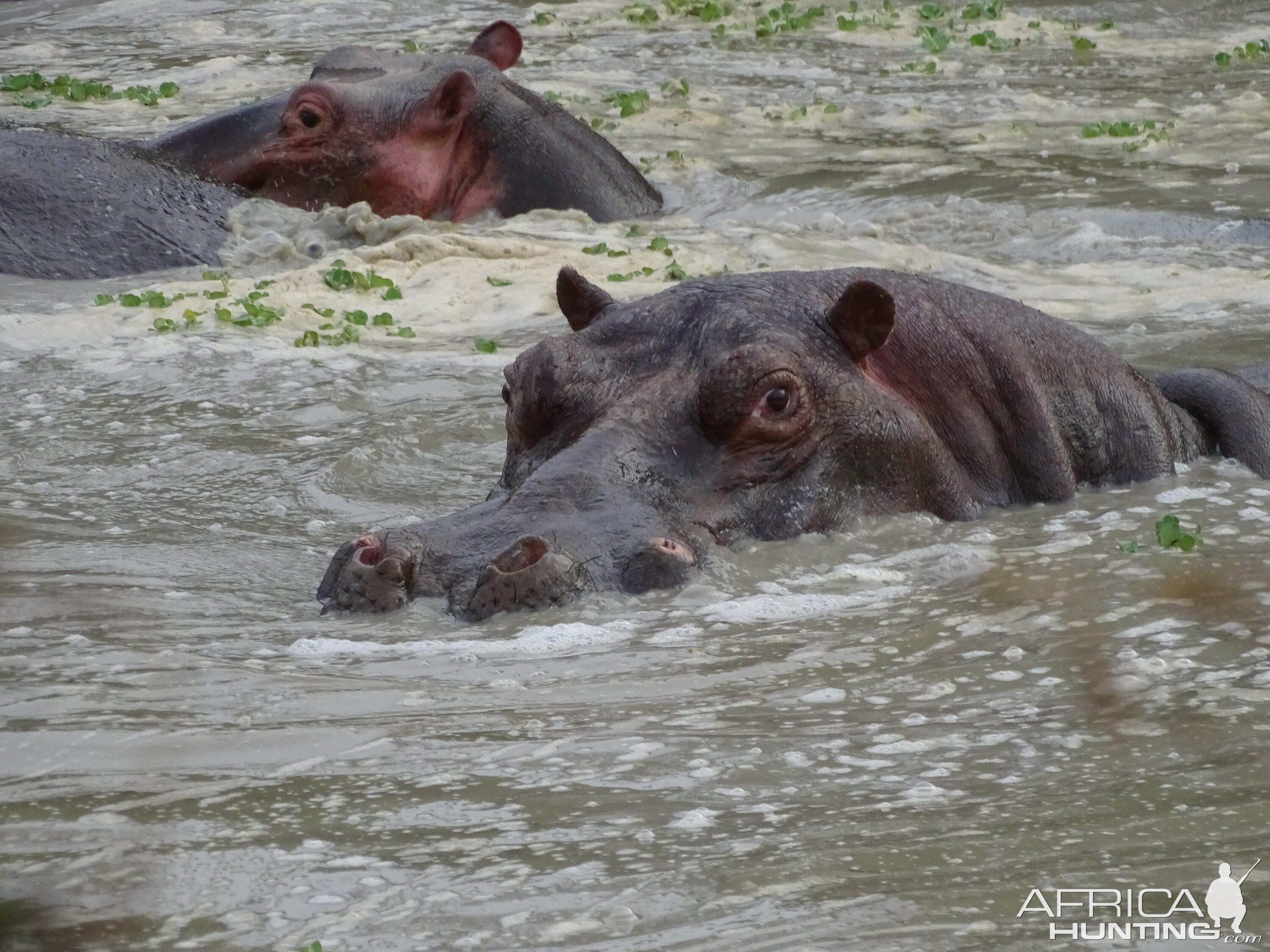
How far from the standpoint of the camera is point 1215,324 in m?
7.68

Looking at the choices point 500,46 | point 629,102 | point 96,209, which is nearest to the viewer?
point 96,209

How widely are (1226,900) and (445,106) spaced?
785cm

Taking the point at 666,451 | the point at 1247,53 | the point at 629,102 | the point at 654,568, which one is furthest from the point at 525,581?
the point at 1247,53

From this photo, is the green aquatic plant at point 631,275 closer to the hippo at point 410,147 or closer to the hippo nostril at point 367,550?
the hippo at point 410,147

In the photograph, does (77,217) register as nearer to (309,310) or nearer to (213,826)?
(309,310)

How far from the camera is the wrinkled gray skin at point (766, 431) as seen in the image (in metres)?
4.21

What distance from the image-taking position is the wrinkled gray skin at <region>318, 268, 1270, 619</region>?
166 inches

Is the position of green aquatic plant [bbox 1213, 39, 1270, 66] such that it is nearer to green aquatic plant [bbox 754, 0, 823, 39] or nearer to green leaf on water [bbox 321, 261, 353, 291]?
green aquatic plant [bbox 754, 0, 823, 39]

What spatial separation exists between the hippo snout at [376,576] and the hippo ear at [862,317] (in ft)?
4.09

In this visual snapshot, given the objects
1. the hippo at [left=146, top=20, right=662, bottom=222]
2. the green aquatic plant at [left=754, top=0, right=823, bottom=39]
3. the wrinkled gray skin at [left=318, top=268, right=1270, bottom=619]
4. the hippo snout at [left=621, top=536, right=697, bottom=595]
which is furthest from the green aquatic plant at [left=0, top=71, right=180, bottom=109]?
the hippo snout at [left=621, top=536, right=697, bottom=595]

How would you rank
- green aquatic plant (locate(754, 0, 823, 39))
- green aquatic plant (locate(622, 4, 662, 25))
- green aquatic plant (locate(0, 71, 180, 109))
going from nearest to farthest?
green aquatic plant (locate(0, 71, 180, 109)) < green aquatic plant (locate(754, 0, 823, 39)) < green aquatic plant (locate(622, 4, 662, 25))

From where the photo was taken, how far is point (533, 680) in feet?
12.3

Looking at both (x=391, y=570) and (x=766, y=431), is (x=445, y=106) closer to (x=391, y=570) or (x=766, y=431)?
(x=766, y=431)

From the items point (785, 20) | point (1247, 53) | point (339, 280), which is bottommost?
point (339, 280)
